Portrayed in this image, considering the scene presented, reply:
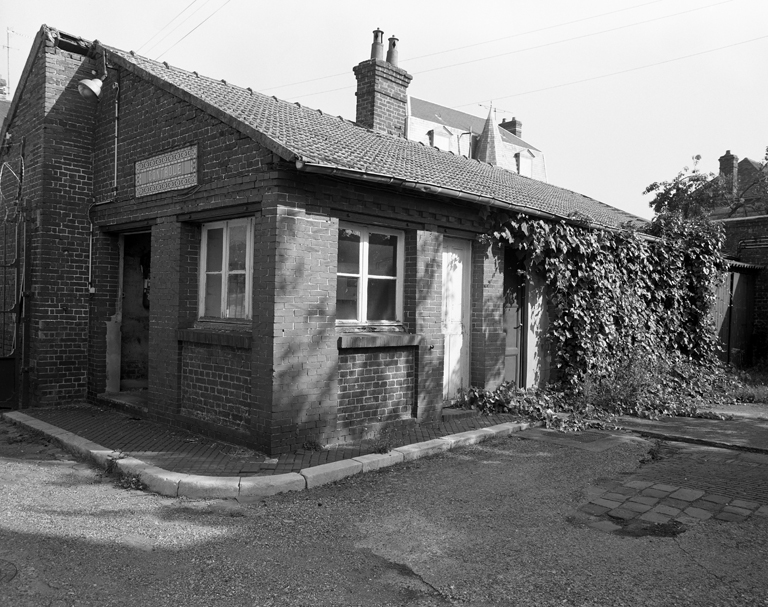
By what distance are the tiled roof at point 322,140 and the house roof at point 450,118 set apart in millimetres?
58235

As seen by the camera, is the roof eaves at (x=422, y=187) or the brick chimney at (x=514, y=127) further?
the brick chimney at (x=514, y=127)

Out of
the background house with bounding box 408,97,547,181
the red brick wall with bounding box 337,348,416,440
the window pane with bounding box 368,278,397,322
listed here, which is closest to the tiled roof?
the window pane with bounding box 368,278,397,322

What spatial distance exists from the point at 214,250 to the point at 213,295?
1.81ft

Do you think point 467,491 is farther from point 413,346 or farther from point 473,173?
point 473,173

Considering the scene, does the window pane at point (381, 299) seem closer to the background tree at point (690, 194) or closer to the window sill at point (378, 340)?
the window sill at point (378, 340)

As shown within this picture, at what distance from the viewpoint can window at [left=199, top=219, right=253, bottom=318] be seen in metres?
7.39

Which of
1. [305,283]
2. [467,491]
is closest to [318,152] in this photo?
[305,283]

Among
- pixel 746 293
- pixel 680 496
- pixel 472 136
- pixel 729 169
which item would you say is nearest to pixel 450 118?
pixel 472 136

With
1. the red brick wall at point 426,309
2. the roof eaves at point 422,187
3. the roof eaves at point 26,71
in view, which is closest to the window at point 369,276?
the red brick wall at point 426,309

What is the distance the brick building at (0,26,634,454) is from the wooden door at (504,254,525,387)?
31 millimetres

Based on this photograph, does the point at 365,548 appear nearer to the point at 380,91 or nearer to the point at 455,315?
the point at 455,315

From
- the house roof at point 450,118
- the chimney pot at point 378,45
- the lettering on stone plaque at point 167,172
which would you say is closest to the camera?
the lettering on stone plaque at point 167,172

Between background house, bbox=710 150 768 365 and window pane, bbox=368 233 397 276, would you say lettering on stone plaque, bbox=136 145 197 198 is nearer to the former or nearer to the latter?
window pane, bbox=368 233 397 276

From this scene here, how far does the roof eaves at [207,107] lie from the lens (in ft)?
20.9
